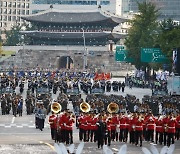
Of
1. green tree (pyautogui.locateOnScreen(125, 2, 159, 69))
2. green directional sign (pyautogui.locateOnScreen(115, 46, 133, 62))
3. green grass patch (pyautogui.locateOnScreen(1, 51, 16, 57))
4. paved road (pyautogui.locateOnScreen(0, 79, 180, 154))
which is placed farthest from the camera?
green grass patch (pyautogui.locateOnScreen(1, 51, 16, 57))

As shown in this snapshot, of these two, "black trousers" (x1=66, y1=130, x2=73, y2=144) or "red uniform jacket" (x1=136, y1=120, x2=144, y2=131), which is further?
"black trousers" (x1=66, y1=130, x2=73, y2=144)

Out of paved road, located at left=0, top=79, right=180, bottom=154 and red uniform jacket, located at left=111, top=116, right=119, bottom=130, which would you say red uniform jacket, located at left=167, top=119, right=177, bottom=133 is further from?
red uniform jacket, located at left=111, top=116, right=119, bottom=130

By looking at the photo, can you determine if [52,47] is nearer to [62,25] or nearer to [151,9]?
[62,25]

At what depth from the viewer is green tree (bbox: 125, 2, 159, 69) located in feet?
365

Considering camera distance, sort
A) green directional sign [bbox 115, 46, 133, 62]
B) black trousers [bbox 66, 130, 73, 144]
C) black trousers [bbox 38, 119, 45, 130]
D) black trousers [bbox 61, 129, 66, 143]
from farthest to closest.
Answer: green directional sign [bbox 115, 46, 133, 62] → black trousers [bbox 38, 119, 45, 130] → black trousers [bbox 61, 129, 66, 143] → black trousers [bbox 66, 130, 73, 144]

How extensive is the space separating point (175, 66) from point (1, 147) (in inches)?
1136

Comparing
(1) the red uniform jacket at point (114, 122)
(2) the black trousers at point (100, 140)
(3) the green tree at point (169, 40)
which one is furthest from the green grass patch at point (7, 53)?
(2) the black trousers at point (100, 140)

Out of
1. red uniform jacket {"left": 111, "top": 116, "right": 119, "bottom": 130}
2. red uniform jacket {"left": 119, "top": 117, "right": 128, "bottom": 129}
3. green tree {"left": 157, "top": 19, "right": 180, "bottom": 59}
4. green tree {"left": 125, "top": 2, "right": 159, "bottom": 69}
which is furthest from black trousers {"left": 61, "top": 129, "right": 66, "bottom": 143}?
green tree {"left": 125, "top": 2, "right": 159, "bottom": 69}

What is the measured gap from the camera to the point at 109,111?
39156 mm

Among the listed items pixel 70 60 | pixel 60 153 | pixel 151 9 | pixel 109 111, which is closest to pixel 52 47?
pixel 70 60

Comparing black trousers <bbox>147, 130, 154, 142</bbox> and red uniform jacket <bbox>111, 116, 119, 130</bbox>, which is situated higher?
red uniform jacket <bbox>111, 116, 119, 130</bbox>

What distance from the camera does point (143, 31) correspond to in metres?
113

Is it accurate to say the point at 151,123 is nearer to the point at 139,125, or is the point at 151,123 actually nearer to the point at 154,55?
the point at 139,125

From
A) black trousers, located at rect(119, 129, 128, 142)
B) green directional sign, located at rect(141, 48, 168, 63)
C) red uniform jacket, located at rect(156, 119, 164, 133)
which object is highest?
red uniform jacket, located at rect(156, 119, 164, 133)
